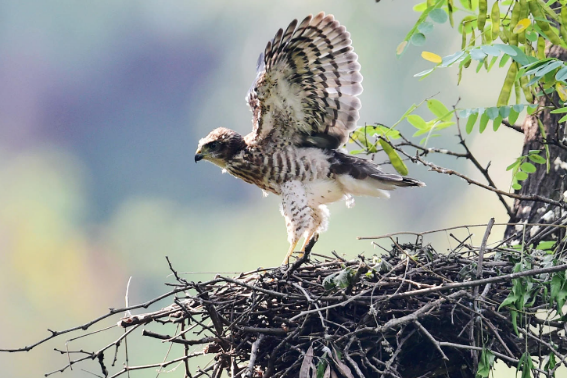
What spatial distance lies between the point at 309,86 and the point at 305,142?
15.4 inches

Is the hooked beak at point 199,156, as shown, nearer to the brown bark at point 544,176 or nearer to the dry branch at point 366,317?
the dry branch at point 366,317

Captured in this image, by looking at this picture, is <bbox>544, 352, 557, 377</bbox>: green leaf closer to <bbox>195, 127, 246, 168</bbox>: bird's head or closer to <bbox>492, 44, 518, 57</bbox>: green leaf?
<bbox>492, 44, 518, 57</bbox>: green leaf

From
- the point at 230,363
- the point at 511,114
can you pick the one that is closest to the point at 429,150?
the point at 511,114

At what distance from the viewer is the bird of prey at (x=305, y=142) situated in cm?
312

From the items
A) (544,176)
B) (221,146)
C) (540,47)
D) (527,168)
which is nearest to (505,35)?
(540,47)

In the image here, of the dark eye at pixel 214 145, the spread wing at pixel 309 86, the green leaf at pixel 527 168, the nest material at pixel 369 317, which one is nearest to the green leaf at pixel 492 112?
the nest material at pixel 369 317

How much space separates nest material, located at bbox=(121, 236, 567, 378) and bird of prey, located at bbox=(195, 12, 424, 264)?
0.89 m

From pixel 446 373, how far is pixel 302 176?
1444 millimetres

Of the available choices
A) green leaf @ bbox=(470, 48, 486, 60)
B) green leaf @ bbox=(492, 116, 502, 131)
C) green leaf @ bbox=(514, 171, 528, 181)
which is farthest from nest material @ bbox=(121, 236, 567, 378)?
green leaf @ bbox=(470, 48, 486, 60)

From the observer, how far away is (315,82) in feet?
10.5

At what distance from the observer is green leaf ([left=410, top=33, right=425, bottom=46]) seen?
7.40 ft

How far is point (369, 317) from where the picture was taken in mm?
2193

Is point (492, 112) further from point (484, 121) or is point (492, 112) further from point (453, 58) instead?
point (453, 58)

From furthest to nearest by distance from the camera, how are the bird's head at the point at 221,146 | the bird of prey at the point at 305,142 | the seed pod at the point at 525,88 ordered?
the bird's head at the point at 221,146 < the bird of prey at the point at 305,142 < the seed pod at the point at 525,88
